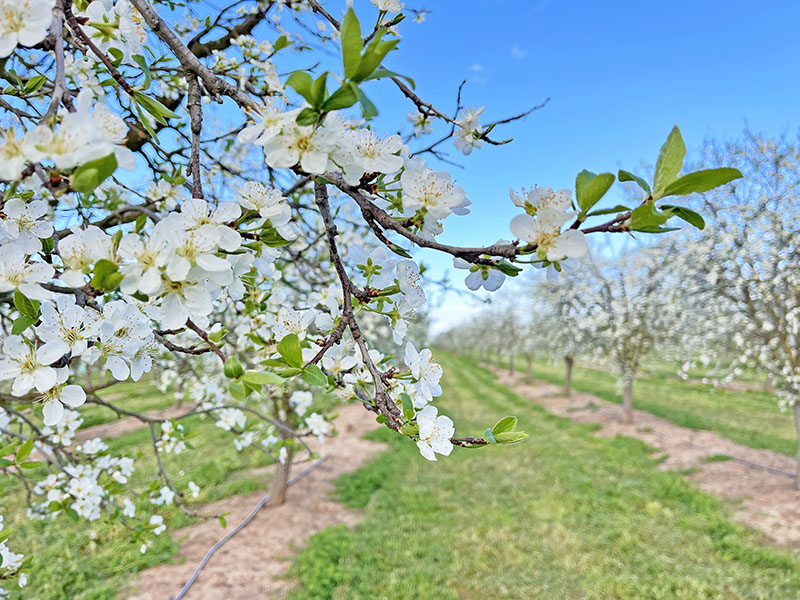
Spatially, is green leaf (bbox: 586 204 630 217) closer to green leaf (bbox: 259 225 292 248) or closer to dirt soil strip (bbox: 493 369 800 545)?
green leaf (bbox: 259 225 292 248)

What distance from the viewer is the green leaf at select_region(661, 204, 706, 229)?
0.61 metres

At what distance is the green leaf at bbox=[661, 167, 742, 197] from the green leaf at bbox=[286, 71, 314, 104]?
1.68 ft

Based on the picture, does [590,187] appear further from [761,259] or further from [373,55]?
[761,259]

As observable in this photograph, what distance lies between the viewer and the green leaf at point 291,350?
666 millimetres

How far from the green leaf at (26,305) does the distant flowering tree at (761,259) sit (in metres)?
7.33

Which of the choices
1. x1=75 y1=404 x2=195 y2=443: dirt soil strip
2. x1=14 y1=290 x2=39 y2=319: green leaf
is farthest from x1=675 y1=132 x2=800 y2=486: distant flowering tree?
x1=75 y1=404 x2=195 y2=443: dirt soil strip

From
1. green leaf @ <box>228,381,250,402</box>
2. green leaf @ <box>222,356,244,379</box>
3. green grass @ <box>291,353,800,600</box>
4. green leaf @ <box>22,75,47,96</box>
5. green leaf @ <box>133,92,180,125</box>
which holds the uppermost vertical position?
green leaf @ <box>22,75,47,96</box>

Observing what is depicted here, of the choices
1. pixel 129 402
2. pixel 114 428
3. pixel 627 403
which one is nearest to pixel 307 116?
pixel 627 403

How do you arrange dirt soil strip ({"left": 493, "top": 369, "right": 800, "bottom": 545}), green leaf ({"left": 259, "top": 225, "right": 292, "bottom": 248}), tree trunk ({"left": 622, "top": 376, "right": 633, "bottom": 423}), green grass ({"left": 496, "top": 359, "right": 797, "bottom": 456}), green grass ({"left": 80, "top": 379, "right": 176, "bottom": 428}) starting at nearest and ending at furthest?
green leaf ({"left": 259, "top": 225, "right": 292, "bottom": 248}), dirt soil strip ({"left": 493, "top": 369, "right": 800, "bottom": 545}), green grass ({"left": 496, "top": 359, "right": 797, "bottom": 456}), tree trunk ({"left": 622, "top": 376, "right": 633, "bottom": 423}), green grass ({"left": 80, "top": 379, "right": 176, "bottom": 428})

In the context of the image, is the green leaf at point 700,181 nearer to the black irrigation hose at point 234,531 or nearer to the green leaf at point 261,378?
the green leaf at point 261,378

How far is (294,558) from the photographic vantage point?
462cm

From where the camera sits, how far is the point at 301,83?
0.56 meters

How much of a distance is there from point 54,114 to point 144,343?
450 millimetres

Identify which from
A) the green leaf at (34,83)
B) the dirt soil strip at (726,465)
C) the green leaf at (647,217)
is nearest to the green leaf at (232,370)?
the green leaf at (647,217)
